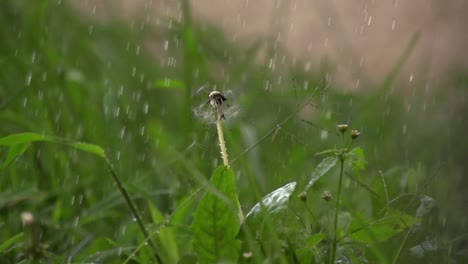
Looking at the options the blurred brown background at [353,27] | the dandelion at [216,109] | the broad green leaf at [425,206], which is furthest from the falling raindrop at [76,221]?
the blurred brown background at [353,27]

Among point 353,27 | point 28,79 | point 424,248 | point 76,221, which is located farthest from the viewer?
point 353,27

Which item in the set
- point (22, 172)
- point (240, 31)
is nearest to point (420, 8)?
point (240, 31)

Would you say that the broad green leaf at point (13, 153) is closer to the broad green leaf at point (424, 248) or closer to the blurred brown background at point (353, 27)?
the broad green leaf at point (424, 248)

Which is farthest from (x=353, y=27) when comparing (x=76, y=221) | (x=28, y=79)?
(x=76, y=221)

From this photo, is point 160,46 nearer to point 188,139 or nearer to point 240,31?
point 240,31

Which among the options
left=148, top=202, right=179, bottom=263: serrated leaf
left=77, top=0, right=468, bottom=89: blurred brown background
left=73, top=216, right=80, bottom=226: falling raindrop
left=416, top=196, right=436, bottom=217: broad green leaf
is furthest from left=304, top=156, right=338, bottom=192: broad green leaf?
left=77, top=0, right=468, bottom=89: blurred brown background

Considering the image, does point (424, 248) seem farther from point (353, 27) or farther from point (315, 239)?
point (353, 27)
